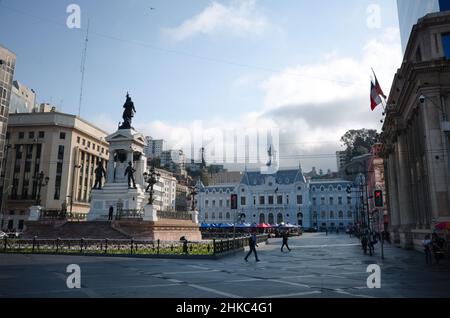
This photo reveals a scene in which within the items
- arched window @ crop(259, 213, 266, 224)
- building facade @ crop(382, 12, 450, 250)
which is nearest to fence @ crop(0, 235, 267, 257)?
building facade @ crop(382, 12, 450, 250)

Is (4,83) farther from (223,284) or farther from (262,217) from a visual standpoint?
(262,217)

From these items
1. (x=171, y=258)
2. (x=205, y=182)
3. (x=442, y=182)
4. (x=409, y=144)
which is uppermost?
(x=205, y=182)

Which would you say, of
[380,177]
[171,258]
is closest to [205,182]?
[380,177]

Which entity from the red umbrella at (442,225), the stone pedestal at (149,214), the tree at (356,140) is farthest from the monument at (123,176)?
the tree at (356,140)

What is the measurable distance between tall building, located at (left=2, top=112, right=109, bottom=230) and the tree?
81181 millimetres

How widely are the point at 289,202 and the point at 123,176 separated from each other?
7939 cm

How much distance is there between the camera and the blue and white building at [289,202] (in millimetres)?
118250

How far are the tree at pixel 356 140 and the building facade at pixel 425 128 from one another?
81.6 m

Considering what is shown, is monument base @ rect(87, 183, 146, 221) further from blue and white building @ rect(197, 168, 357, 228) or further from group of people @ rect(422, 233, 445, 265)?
blue and white building @ rect(197, 168, 357, 228)

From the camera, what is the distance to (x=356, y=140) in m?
122

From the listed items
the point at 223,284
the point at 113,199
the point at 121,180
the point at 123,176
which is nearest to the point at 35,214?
the point at 113,199
